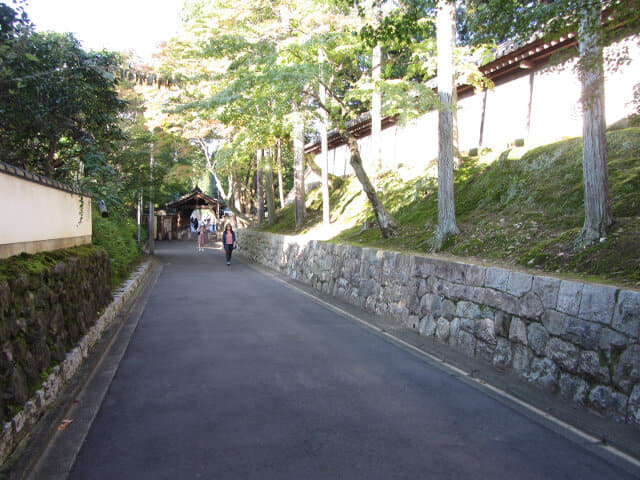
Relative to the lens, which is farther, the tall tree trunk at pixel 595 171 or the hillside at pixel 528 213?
the tall tree trunk at pixel 595 171

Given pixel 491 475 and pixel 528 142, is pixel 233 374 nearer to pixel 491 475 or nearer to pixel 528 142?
pixel 491 475

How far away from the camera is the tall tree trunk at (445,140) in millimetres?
9586

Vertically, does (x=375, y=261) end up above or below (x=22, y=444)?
above

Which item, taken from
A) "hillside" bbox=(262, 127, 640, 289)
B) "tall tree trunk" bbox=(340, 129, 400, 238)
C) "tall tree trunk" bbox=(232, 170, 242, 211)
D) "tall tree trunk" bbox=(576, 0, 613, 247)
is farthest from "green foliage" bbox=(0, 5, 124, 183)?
"tall tree trunk" bbox=(232, 170, 242, 211)

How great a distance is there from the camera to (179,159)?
2947 centimetres

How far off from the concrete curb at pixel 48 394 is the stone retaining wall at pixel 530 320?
16.4 ft

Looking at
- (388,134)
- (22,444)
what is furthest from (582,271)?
(388,134)

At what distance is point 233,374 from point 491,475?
10.5 ft

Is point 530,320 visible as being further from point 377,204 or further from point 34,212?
point 377,204

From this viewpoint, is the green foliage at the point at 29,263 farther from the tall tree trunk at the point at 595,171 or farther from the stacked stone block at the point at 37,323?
the tall tree trunk at the point at 595,171

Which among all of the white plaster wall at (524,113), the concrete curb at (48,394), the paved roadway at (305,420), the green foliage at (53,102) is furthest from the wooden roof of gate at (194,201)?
the paved roadway at (305,420)

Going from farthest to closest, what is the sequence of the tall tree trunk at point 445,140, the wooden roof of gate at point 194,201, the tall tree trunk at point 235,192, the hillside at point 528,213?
the wooden roof of gate at point 194,201 → the tall tree trunk at point 235,192 → the tall tree trunk at point 445,140 → the hillside at point 528,213

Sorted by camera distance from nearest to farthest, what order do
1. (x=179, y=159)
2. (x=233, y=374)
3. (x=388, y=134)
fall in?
1. (x=233, y=374)
2. (x=388, y=134)
3. (x=179, y=159)

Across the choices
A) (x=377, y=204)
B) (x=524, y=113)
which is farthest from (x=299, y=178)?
(x=524, y=113)
